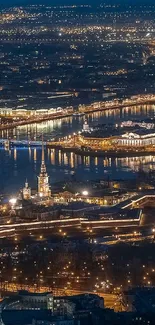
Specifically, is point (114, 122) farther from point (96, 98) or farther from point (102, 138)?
point (96, 98)

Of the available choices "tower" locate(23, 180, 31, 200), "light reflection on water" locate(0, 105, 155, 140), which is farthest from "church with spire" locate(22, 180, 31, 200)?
"light reflection on water" locate(0, 105, 155, 140)

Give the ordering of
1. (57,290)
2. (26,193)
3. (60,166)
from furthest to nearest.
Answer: (60,166)
(26,193)
(57,290)

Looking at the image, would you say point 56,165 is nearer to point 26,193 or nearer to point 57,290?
point 26,193

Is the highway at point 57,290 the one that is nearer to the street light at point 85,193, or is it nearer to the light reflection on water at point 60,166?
the street light at point 85,193

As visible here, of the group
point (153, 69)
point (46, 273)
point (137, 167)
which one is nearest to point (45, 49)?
point (153, 69)

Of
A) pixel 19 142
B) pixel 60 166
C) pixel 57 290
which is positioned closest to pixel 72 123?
pixel 19 142

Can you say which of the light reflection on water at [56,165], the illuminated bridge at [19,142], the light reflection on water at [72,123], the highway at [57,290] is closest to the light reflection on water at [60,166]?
the light reflection on water at [56,165]

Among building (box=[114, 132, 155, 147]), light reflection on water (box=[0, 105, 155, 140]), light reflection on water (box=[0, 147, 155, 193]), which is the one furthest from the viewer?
light reflection on water (box=[0, 105, 155, 140])

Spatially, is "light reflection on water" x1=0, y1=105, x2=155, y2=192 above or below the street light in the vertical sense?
below

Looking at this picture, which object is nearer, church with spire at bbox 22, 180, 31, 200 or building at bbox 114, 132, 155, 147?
church with spire at bbox 22, 180, 31, 200

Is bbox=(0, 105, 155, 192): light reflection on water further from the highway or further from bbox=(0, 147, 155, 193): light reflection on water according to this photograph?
the highway

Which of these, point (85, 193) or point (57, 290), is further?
point (85, 193)
